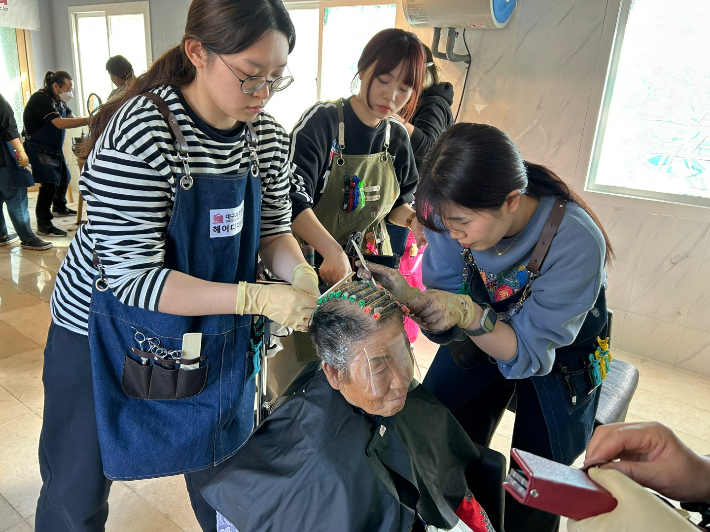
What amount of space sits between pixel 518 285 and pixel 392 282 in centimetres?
35

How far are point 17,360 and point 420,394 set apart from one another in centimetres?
264

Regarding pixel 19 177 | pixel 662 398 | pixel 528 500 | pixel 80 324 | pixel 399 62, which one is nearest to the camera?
pixel 528 500

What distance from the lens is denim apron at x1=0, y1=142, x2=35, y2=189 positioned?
15.0 feet

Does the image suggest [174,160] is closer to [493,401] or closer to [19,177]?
[493,401]

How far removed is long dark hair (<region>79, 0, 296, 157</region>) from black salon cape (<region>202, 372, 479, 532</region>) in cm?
82

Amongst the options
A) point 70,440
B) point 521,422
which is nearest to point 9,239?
point 70,440

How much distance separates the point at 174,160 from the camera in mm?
1116

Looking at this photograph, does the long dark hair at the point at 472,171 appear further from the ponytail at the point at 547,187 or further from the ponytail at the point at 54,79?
the ponytail at the point at 54,79

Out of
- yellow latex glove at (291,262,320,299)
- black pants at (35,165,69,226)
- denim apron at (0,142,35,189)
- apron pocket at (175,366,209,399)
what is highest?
yellow latex glove at (291,262,320,299)

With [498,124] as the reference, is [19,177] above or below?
below

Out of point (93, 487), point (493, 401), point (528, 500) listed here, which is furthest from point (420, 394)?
point (93, 487)

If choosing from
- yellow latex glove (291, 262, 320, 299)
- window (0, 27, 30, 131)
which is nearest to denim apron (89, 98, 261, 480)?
yellow latex glove (291, 262, 320, 299)

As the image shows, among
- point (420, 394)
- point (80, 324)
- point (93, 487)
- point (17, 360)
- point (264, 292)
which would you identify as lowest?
point (17, 360)

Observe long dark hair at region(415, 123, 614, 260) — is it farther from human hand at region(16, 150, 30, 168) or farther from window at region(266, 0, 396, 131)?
human hand at region(16, 150, 30, 168)
